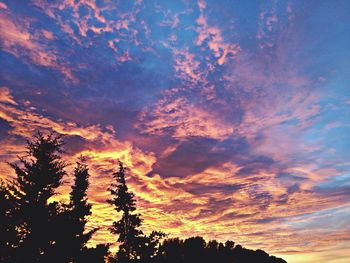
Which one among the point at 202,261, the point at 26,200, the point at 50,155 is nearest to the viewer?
the point at 26,200

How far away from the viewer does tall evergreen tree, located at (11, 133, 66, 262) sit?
1932cm

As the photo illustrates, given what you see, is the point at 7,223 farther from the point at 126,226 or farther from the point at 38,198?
the point at 126,226

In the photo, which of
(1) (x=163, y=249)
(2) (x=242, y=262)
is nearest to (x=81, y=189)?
(1) (x=163, y=249)

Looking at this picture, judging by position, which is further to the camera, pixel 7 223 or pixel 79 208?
pixel 79 208

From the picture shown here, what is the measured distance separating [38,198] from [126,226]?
13828 mm

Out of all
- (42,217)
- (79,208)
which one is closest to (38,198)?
(42,217)

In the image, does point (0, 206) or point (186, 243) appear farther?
point (186, 243)

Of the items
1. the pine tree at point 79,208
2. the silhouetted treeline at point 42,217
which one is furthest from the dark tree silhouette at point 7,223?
the pine tree at point 79,208

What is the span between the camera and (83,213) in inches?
1158

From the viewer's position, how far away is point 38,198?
20.6 m

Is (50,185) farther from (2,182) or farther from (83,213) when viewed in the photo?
(83,213)

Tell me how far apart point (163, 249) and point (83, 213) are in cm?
3645

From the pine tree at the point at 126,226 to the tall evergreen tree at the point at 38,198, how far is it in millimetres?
12398

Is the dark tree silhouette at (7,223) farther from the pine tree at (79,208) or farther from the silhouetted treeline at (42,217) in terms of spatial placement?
the pine tree at (79,208)
